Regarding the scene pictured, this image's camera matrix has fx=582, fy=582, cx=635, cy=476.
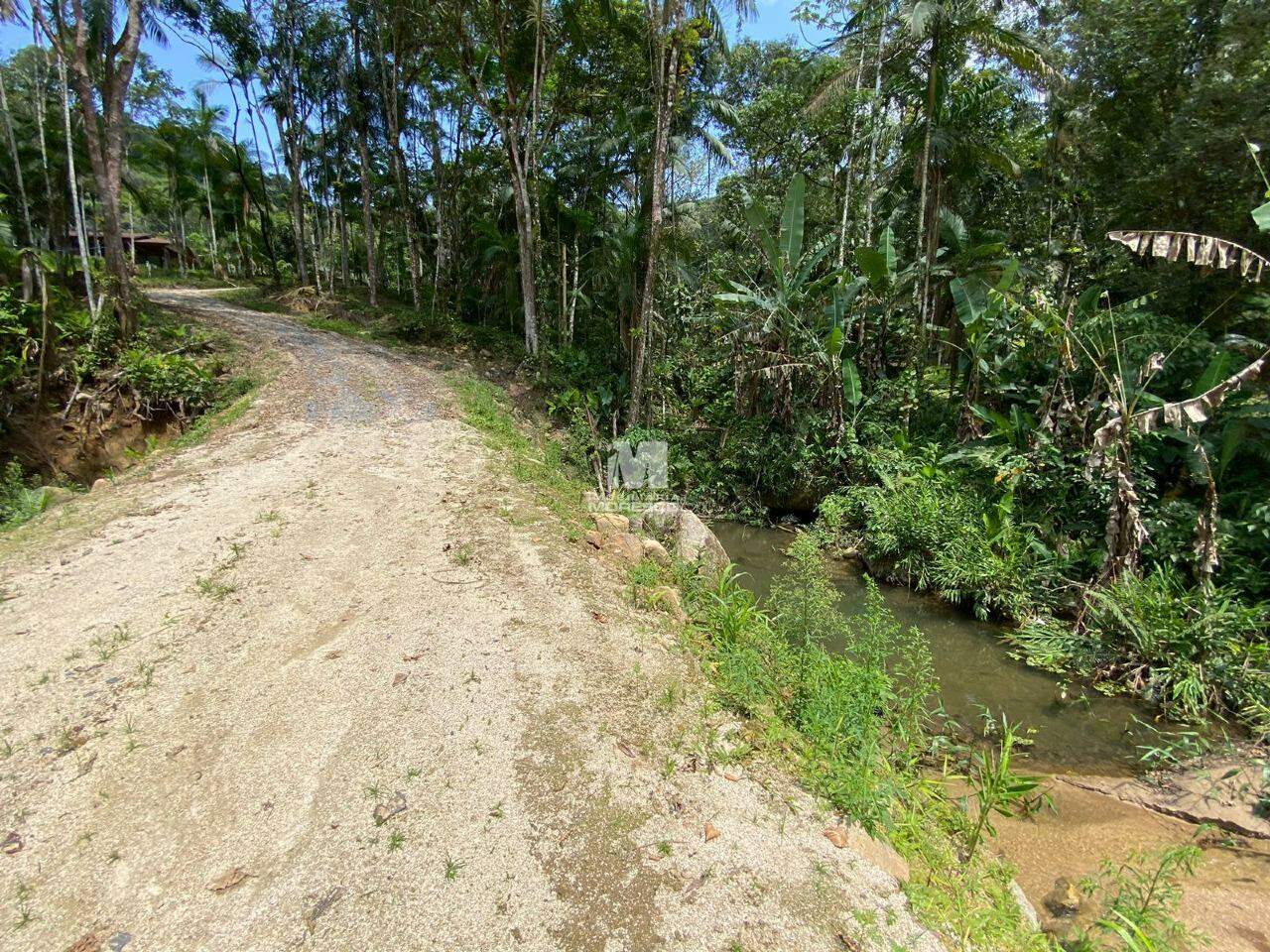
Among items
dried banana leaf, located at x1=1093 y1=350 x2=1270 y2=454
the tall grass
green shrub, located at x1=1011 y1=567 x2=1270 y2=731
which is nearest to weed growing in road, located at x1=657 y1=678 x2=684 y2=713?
the tall grass

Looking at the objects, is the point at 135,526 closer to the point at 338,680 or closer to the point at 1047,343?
the point at 338,680

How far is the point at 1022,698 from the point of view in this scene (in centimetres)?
555

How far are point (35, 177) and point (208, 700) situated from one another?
26.4 meters

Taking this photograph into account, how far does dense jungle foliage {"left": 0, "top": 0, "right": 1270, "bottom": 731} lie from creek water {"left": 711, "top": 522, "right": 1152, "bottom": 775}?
290mm

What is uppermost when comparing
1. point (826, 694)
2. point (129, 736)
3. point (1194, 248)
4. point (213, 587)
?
point (1194, 248)

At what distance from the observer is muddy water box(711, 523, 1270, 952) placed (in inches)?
128

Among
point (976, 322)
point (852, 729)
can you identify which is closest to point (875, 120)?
point (976, 322)

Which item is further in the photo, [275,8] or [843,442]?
[275,8]

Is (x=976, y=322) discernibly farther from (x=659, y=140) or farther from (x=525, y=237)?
(x=525, y=237)

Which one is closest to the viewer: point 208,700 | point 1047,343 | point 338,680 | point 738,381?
point 208,700

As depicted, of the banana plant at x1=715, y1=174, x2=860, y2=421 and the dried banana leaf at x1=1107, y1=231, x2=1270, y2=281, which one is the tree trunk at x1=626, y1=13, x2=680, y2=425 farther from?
the dried banana leaf at x1=1107, y1=231, x2=1270, y2=281

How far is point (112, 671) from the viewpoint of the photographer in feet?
12.0

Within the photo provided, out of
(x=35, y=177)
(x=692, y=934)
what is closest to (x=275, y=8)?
(x=35, y=177)

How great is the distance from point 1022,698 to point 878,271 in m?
7.15
